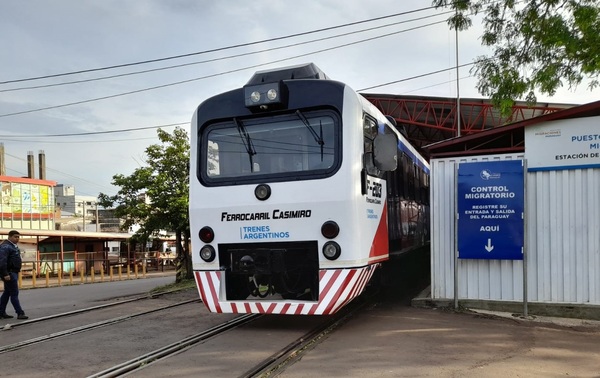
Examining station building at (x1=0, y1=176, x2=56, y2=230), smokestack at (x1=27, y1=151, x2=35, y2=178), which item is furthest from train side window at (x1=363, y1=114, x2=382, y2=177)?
smokestack at (x1=27, y1=151, x2=35, y2=178)

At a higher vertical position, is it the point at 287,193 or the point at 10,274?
the point at 287,193

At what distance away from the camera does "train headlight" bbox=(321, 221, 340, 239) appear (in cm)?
690

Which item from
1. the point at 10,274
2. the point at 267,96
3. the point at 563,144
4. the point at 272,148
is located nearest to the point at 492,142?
the point at 563,144

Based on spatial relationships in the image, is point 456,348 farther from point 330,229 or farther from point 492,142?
point 492,142

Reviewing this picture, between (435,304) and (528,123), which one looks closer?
(528,123)

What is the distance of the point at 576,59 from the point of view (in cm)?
966

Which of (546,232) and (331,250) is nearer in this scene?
(331,250)

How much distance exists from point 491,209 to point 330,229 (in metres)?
3.33

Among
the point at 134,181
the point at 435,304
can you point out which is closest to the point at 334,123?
the point at 435,304

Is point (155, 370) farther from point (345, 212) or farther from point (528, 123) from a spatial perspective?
point (528, 123)

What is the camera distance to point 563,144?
856cm

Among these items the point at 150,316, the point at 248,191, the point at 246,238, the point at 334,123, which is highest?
the point at 334,123

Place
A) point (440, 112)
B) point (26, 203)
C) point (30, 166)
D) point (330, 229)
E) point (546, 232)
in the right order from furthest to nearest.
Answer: point (30, 166), point (26, 203), point (440, 112), point (546, 232), point (330, 229)

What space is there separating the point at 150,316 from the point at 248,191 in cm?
359
